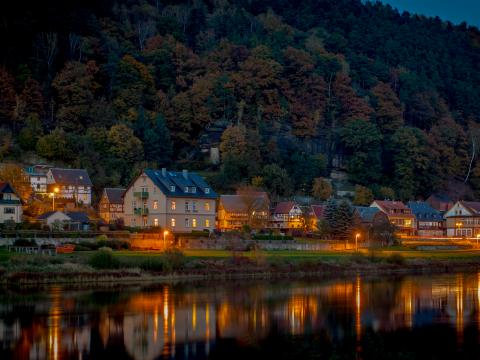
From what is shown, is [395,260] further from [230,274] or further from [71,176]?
[71,176]

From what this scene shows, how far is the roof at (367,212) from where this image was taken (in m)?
95.0

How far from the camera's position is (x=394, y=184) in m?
121

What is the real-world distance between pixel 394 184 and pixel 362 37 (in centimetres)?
6068

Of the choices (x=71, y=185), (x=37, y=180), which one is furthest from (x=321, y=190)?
(x=37, y=180)

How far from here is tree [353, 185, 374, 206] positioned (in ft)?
352

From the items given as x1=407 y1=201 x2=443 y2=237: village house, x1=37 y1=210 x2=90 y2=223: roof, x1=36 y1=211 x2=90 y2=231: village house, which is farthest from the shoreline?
x1=407 y1=201 x2=443 y2=237: village house

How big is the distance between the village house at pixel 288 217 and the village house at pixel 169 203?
53.1 feet

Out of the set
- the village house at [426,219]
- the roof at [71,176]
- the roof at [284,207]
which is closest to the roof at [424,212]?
the village house at [426,219]

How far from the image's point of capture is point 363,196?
10738 cm

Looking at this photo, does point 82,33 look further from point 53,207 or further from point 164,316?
point 164,316

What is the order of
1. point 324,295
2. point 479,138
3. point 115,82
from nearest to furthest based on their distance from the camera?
point 324,295 → point 115,82 → point 479,138

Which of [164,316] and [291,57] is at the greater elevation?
[291,57]

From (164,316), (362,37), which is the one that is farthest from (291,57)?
(164,316)

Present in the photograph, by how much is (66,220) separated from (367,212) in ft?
140
